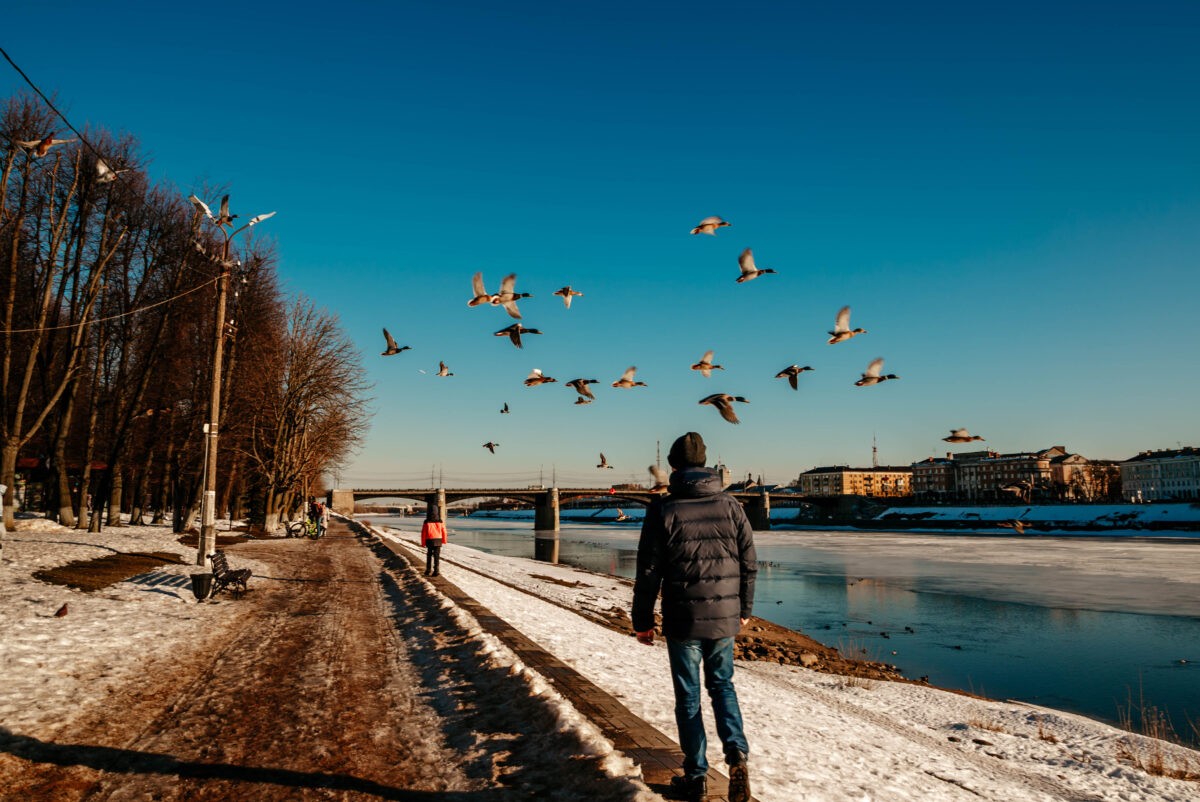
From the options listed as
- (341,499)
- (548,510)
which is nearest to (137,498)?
(341,499)

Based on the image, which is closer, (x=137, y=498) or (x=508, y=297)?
(x=508, y=297)

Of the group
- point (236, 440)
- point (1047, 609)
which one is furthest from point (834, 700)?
point (236, 440)

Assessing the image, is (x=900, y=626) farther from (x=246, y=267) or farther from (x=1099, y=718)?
(x=246, y=267)

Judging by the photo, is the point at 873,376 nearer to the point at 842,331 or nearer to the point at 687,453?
the point at 842,331

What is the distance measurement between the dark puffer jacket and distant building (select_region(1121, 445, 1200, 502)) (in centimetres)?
19935

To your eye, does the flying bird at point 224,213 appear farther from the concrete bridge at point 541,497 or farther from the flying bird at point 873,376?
the concrete bridge at point 541,497

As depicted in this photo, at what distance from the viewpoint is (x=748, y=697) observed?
8719 mm

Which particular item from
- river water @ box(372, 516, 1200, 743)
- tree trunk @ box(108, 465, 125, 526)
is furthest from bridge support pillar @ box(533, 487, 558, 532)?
tree trunk @ box(108, 465, 125, 526)

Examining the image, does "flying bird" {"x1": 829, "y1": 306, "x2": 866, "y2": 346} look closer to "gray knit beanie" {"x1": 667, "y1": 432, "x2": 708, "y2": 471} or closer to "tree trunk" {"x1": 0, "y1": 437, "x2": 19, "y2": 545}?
"gray knit beanie" {"x1": 667, "y1": 432, "x2": 708, "y2": 471}

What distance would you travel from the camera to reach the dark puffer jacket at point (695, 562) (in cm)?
464

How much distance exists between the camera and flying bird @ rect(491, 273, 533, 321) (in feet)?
45.3

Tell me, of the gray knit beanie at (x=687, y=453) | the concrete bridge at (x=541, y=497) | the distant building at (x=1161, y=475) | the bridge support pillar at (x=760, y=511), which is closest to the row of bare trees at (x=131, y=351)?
the gray knit beanie at (x=687, y=453)

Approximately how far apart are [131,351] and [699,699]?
→ 104ft

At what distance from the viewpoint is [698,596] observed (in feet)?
Result: 15.3
